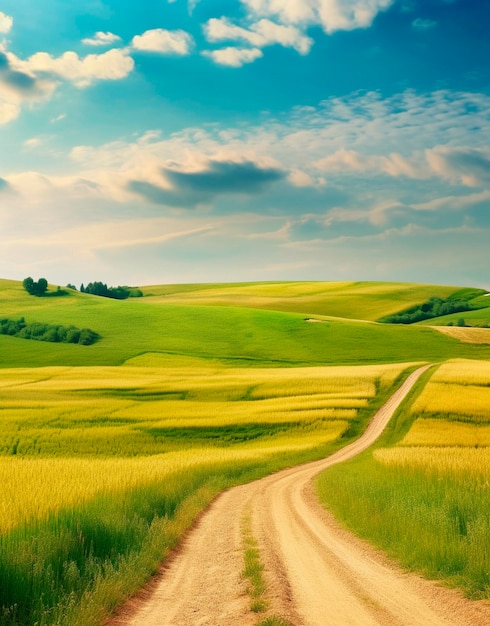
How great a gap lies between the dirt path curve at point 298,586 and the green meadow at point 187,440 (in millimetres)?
495

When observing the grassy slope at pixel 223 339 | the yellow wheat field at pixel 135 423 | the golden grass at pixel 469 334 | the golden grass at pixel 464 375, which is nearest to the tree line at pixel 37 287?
the grassy slope at pixel 223 339

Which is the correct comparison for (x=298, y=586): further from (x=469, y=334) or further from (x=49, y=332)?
(x=49, y=332)

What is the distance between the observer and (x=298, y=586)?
9.03 meters

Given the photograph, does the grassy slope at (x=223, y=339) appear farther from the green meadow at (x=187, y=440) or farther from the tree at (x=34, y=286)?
the tree at (x=34, y=286)

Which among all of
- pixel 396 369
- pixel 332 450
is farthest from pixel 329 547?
pixel 396 369

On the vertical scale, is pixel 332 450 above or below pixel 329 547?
below

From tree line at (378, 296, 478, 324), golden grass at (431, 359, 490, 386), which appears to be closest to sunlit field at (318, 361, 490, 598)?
golden grass at (431, 359, 490, 386)

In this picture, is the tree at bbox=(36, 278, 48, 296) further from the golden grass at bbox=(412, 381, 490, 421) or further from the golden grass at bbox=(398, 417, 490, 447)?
the golden grass at bbox=(398, 417, 490, 447)

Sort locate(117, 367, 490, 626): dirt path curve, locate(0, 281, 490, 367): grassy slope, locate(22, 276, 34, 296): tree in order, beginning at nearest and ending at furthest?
locate(117, 367, 490, 626): dirt path curve < locate(0, 281, 490, 367): grassy slope < locate(22, 276, 34, 296): tree

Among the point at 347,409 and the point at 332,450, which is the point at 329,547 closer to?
the point at 332,450

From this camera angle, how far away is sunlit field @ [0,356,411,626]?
28.7 feet

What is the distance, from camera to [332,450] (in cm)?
3319

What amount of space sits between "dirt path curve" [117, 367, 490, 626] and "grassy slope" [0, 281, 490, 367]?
6767cm

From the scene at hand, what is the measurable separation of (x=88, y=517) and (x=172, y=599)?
12.9ft
